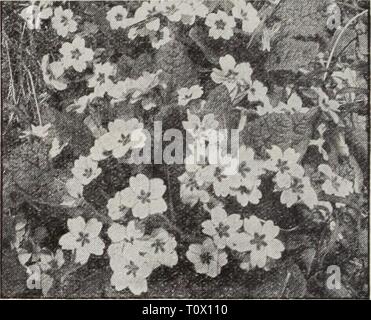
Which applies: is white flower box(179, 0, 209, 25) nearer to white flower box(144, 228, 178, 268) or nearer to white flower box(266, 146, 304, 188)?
white flower box(266, 146, 304, 188)

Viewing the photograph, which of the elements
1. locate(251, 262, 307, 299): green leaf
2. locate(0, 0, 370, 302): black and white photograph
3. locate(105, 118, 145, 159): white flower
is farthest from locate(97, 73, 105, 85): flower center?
locate(251, 262, 307, 299): green leaf

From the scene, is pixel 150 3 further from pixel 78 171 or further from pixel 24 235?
pixel 24 235

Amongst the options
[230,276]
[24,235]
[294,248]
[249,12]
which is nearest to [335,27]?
[249,12]

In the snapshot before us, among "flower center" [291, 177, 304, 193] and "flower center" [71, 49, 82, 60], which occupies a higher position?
"flower center" [71, 49, 82, 60]

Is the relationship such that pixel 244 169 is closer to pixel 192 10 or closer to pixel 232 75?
pixel 232 75

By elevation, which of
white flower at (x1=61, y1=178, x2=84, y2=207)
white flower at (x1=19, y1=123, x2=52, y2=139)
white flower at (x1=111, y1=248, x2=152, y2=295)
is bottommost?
white flower at (x1=111, y1=248, x2=152, y2=295)

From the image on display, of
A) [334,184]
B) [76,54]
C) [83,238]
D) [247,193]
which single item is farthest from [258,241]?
[76,54]

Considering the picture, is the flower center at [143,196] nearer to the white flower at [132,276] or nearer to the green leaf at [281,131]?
the white flower at [132,276]
